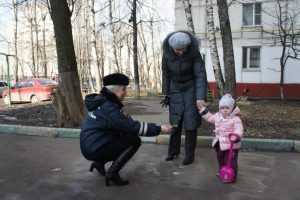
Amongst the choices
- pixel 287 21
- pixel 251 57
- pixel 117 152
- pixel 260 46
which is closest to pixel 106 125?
pixel 117 152

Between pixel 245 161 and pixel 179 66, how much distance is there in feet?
5.51

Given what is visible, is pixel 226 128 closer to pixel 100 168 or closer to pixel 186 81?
pixel 186 81

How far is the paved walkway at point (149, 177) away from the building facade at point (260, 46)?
1640 centimetres

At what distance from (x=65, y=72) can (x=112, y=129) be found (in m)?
4.08

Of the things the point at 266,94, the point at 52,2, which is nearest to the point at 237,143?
the point at 52,2

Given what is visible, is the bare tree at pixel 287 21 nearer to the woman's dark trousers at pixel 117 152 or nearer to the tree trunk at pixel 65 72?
the tree trunk at pixel 65 72

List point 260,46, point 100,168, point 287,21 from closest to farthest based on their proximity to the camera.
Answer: point 100,168
point 287,21
point 260,46

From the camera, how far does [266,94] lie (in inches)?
869

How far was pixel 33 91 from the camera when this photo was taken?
64.6 ft

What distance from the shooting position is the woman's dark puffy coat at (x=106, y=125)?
419 centimetres

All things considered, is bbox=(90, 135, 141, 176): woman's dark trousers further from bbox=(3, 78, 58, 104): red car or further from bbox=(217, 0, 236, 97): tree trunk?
bbox=(3, 78, 58, 104): red car

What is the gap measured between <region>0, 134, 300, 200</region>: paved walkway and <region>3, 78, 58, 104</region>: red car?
519 inches

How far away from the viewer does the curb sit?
6.05m

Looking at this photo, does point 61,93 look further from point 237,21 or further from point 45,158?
point 237,21
